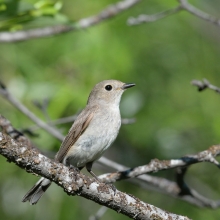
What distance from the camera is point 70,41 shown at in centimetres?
750

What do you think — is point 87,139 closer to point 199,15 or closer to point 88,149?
point 88,149

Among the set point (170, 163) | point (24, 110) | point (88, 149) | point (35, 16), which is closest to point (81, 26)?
point (24, 110)

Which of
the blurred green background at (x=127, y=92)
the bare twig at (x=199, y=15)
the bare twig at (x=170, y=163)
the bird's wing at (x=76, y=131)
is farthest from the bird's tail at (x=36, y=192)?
the bare twig at (x=199, y=15)

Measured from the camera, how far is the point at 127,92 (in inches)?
309

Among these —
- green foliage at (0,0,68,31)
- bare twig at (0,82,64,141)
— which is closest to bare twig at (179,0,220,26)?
green foliage at (0,0,68,31)

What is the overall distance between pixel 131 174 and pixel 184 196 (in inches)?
37.2

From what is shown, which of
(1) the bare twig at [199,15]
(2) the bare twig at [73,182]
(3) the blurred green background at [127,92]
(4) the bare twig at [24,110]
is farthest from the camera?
(3) the blurred green background at [127,92]

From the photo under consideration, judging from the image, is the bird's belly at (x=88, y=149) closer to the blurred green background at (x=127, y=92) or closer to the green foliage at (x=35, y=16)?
the blurred green background at (x=127, y=92)

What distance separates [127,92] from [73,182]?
406 cm

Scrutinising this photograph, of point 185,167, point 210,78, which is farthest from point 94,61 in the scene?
point 185,167

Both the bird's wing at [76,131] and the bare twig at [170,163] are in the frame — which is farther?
the bird's wing at [76,131]

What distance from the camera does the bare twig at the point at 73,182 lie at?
352 cm

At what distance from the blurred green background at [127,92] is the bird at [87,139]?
0.90m

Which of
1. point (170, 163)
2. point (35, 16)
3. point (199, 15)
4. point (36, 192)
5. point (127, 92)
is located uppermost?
point (35, 16)
